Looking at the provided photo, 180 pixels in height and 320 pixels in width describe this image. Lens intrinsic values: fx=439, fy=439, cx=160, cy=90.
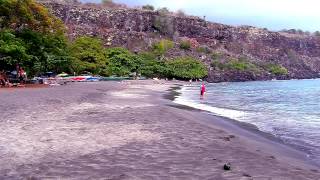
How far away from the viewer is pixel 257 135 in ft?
57.1

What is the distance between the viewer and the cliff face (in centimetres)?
14400

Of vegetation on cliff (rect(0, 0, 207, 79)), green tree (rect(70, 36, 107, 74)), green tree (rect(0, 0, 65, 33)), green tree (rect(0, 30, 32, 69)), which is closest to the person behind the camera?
green tree (rect(0, 30, 32, 69))

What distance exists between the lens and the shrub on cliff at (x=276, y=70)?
16612 centimetres

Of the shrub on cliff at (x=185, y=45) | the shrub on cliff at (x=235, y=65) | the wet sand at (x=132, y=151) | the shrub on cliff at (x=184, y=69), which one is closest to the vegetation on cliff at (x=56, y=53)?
the shrub on cliff at (x=184, y=69)

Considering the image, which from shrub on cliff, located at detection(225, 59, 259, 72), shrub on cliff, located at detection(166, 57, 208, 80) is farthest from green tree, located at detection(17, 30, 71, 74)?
shrub on cliff, located at detection(225, 59, 259, 72)

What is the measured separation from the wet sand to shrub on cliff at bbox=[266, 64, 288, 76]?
504 feet

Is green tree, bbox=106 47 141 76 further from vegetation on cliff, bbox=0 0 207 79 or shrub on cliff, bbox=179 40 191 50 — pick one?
shrub on cliff, bbox=179 40 191 50

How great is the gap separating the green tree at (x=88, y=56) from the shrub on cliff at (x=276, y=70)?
85812 millimetres

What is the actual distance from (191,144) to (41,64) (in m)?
51.7

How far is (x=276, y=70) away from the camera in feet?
548

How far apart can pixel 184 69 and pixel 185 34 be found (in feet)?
181

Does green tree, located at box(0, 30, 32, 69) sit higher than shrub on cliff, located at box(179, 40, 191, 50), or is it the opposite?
shrub on cliff, located at box(179, 40, 191, 50)

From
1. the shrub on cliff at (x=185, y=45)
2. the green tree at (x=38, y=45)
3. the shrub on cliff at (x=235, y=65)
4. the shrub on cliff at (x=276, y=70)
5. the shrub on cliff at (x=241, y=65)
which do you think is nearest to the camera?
the green tree at (x=38, y=45)

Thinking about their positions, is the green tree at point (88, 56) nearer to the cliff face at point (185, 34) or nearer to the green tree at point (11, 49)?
the green tree at point (11, 49)
